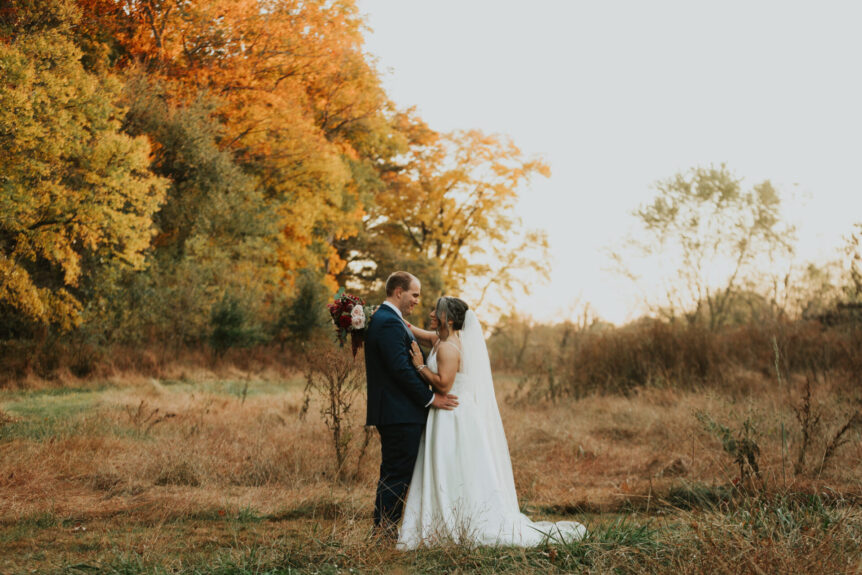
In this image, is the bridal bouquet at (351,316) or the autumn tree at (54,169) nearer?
the bridal bouquet at (351,316)

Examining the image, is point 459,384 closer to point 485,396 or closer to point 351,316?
point 485,396

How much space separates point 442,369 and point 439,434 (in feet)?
1.63

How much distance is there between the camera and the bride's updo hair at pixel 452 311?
5625 mm

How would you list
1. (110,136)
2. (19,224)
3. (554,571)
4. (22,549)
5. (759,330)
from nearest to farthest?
(554,571)
(22,549)
(19,224)
(110,136)
(759,330)

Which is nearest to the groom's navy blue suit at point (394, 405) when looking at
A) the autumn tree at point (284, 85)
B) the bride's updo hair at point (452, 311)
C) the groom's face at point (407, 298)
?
the groom's face at point (407, 298)

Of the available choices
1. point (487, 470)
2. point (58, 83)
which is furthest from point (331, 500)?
point (58, 83)

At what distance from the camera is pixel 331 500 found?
6.79 meters

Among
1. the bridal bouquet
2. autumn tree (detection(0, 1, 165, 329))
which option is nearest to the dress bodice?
the bridal bouquet

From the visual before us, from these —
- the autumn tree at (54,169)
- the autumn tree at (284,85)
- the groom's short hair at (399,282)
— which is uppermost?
the autumn tree at (284,85)

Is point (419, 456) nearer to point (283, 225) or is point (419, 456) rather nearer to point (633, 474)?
point (633, 474)

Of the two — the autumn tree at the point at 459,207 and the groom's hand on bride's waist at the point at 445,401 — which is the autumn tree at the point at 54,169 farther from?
the autumn tree at the point at 459,207

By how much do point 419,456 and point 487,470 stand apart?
0.56m

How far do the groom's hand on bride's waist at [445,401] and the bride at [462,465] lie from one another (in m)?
0.04

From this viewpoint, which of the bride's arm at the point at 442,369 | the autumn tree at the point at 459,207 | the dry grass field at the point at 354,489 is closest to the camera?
the dry grass field at the point at 354,489
